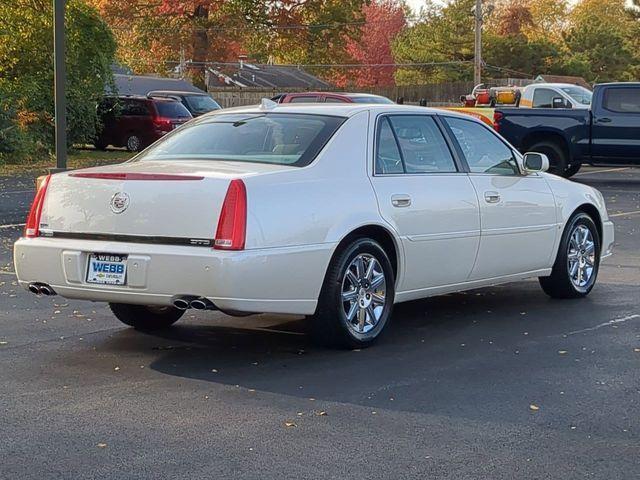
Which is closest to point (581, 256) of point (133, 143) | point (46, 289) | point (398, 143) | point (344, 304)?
point (398, 143)

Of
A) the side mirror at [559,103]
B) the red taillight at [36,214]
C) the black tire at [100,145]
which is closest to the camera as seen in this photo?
the red taillight at [36,214]

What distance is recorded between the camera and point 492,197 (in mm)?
8352

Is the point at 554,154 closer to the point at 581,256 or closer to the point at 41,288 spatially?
the point at 581,256

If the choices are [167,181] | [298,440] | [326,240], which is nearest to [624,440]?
[298,440]

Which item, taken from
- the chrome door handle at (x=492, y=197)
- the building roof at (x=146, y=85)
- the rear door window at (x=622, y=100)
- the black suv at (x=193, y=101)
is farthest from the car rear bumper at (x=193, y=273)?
the building roof at (x=146, y=85)

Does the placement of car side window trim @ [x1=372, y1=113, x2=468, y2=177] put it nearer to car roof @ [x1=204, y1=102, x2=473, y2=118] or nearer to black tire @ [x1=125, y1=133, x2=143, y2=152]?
car roof @ [x1=204, y1=102, x2=473, y2=118]

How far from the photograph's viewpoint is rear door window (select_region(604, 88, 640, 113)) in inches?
872

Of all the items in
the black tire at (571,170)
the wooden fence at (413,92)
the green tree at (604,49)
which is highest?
the green tree at (604,49)

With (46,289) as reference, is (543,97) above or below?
above

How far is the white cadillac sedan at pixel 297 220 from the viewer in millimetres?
6582

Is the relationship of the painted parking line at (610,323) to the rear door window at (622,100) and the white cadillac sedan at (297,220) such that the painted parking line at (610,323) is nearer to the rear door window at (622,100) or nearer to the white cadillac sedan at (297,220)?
the white cadillac sedan at (297,220)

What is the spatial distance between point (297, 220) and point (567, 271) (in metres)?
3.20

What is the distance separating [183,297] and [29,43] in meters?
23.1

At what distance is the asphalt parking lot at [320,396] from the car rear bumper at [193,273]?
1.34 ft
